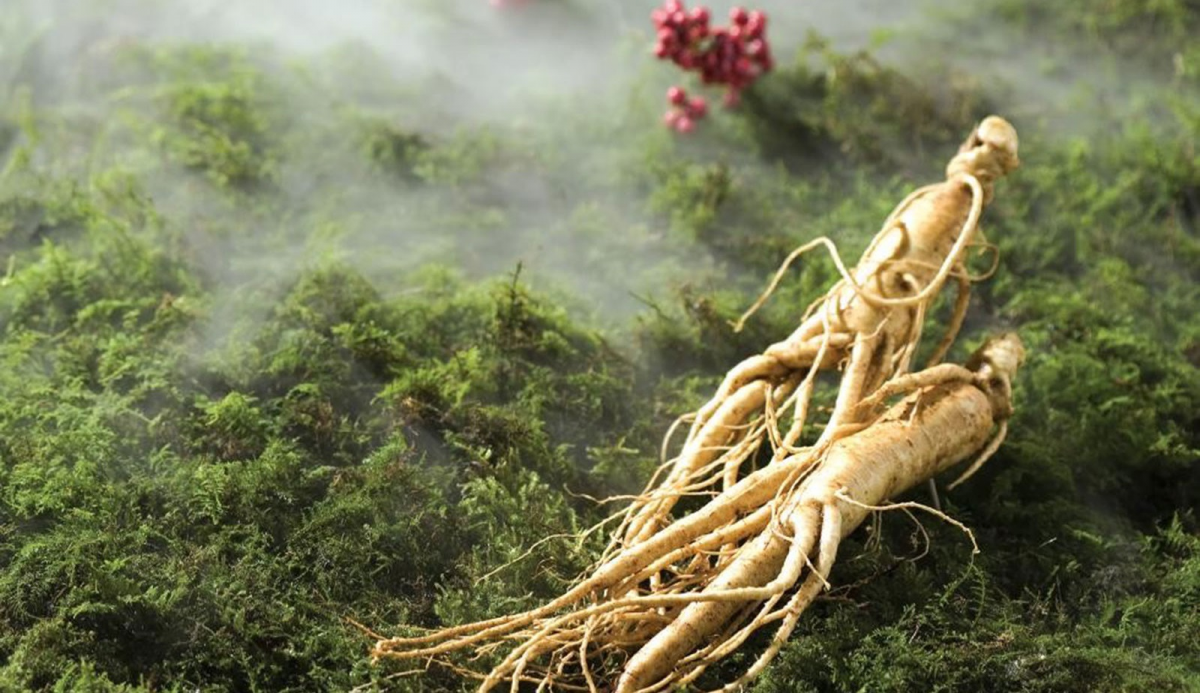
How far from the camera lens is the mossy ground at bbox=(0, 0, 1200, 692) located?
2549 millimetres

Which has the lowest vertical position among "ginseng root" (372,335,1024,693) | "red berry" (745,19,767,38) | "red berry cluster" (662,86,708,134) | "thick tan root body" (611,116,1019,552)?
"ginseng root" (372,335,1024,693)

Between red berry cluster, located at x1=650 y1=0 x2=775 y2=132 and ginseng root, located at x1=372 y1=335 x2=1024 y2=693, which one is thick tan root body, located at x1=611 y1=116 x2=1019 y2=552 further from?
red berry cluster, located at x1=650 y1=0 x2=775 y2=132

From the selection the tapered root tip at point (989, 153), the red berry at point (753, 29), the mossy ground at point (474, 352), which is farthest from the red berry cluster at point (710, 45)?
the tapered root tip at point (989, 153)

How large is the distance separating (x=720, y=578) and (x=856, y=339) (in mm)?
807

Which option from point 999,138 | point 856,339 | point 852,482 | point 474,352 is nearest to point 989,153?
point 999,138

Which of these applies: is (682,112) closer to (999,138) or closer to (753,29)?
(753,29)

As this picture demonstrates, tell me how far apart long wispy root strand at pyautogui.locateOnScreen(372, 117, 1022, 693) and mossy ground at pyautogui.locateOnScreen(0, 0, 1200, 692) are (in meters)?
0.14

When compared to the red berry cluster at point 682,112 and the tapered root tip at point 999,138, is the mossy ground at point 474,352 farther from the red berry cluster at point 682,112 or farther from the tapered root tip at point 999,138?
the tapered root tip at point 999,138

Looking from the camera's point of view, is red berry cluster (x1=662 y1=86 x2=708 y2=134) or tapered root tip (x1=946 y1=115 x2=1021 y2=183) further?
red berry cluster (x1=662 y1=86 x2=708 y2=134)

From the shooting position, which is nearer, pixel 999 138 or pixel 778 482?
pixel 778 482

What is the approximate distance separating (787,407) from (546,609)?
40.9 inches

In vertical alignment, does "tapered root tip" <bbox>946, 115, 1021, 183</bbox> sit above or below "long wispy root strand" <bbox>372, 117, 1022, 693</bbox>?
above

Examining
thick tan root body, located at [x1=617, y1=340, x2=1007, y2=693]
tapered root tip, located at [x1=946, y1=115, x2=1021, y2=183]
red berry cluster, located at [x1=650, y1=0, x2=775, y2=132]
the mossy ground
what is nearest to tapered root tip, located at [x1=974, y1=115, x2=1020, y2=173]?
tapered root tip, located at [x1=946, y1=115, x2=1021, y2=183]

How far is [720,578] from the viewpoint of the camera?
8.11 feet
